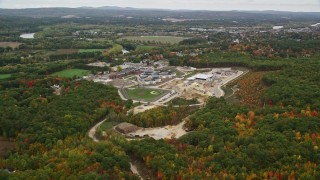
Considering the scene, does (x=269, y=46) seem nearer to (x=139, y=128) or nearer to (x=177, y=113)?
(x=177, y=113)

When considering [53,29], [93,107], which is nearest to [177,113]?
[93,107]

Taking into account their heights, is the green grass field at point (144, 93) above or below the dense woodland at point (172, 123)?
below

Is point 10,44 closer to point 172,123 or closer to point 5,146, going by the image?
point 5,146

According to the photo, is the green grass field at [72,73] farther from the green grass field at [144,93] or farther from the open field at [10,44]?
the open field at [10,44]

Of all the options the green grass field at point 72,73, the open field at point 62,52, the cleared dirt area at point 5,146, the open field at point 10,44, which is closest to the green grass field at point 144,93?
the green grass field at point 72,73

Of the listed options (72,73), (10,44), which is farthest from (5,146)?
(10,44)

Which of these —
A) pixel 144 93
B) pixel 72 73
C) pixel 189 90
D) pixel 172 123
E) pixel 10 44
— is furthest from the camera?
pixel 10 44

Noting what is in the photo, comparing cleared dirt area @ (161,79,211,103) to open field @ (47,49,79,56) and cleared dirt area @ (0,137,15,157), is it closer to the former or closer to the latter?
cleared dirt area @ (0,137,15,157)

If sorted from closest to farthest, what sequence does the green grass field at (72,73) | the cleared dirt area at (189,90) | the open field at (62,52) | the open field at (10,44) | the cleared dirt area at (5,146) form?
the cleared dirt area at (5,146) < the cleared dirt area at (189,90) < the green grass field at (72,73) < the open field at (62,52) < the open field at (10,44)
